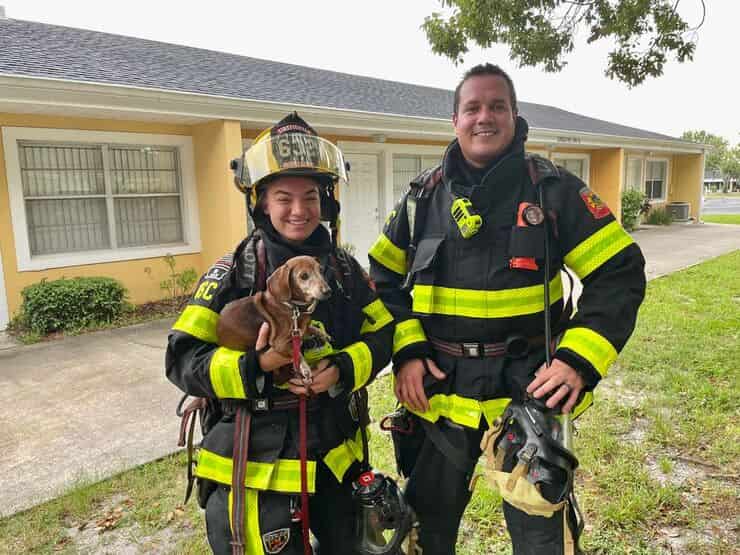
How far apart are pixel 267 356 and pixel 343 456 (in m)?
0.52

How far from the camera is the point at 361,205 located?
10.9 meters

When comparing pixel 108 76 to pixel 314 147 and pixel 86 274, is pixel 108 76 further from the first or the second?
pixel 314 147

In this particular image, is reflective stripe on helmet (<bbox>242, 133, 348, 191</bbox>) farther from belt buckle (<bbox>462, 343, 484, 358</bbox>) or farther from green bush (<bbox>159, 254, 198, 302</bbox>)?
green bush (<bbox>159, 254, 198, 302</bbox>)

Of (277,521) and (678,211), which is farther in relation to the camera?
(678,211)

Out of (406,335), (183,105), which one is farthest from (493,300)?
(183,105)

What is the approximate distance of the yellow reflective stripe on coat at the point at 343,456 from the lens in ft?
5.81

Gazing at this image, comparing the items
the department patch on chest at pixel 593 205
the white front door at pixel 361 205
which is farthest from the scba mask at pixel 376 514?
the white front door at pixel 361 205

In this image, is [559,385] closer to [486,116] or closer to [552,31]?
[486,116]

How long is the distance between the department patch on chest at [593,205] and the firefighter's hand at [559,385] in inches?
20.8

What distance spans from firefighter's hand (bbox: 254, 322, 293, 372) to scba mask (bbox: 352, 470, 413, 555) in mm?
566

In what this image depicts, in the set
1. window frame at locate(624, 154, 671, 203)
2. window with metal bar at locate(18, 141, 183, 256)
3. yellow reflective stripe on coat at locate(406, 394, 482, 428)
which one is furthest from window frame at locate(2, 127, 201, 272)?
window frame at locate(624, 154, 671, 203)

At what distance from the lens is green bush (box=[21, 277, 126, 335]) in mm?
6629

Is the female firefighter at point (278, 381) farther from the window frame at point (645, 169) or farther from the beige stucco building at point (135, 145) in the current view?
the window frame at point (645, 169)

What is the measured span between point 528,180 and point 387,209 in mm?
9416
